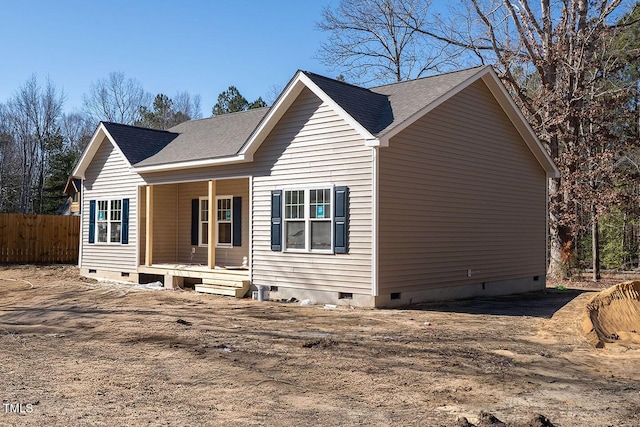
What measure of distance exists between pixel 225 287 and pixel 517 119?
887 cm

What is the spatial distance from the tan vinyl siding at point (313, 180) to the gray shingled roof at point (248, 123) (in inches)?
21.7

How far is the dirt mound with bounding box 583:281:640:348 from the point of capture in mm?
8703

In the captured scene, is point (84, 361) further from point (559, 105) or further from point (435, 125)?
point (559, 105)

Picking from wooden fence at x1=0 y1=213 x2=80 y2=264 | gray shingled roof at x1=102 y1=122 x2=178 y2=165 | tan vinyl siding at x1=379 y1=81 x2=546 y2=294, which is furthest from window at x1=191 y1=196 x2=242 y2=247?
wooden fence at x1=0 y1=213 x2=80 y2=264

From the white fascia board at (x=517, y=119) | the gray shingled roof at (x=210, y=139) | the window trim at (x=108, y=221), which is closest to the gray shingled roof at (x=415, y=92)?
the white fascia board at (x=517, y=119)

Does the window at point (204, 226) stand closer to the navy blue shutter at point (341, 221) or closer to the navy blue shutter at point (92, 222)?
the navy blue shutter at point (92, 222)

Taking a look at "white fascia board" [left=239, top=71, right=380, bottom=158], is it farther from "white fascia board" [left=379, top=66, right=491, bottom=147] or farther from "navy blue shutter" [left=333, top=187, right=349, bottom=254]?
"navy blue shutter" [left=333, top=187, right=349, bottom=254]

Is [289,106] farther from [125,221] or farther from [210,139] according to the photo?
[125,221]

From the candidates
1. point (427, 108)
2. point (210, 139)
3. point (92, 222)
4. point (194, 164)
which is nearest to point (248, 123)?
point (210, 139)

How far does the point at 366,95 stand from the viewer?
14.4m

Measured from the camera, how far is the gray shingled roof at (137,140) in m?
18.8

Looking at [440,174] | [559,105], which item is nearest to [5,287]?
[440,174]

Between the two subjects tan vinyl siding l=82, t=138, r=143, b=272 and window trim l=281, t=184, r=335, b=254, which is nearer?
window trim l=281, t=184, r=335, b=254

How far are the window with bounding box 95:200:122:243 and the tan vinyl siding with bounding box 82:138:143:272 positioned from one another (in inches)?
6.9
